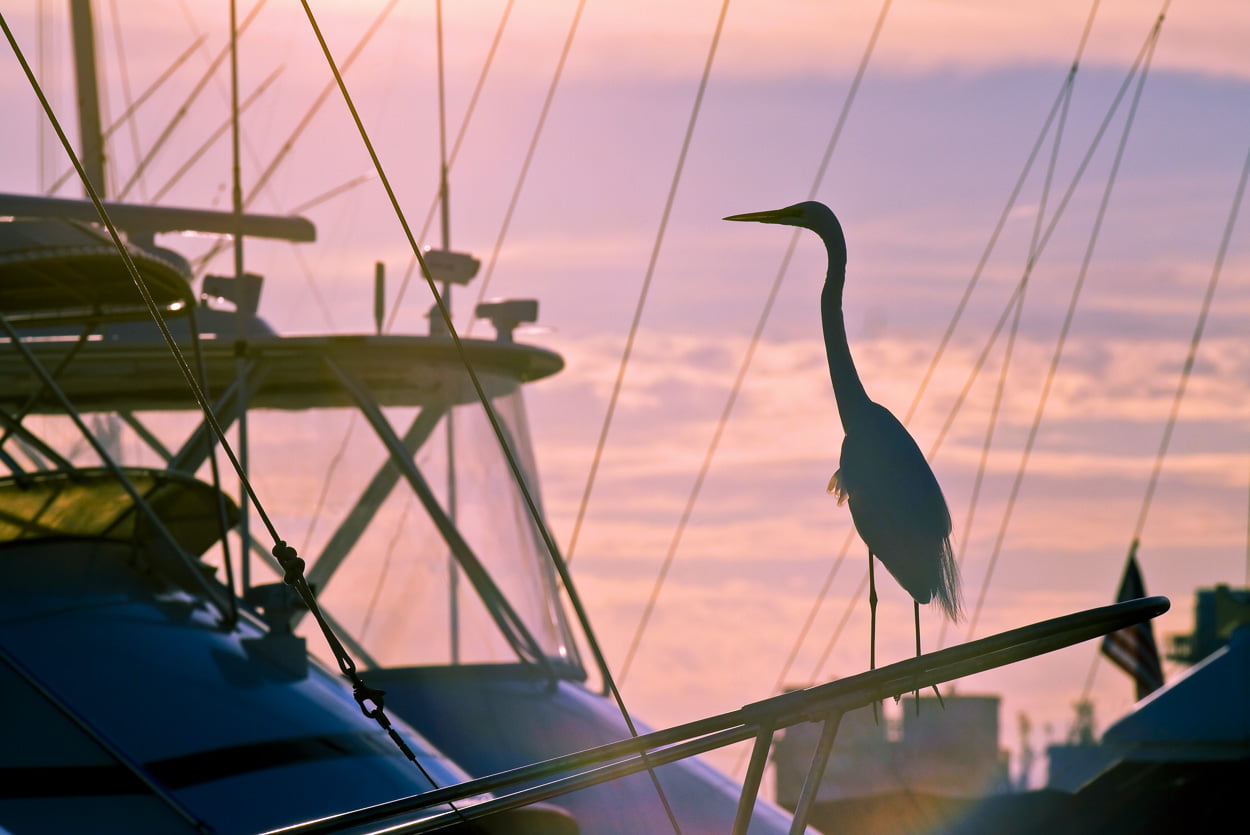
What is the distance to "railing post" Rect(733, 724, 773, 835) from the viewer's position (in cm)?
550

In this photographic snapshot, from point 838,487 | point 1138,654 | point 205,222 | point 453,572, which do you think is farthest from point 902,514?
point 1138,654

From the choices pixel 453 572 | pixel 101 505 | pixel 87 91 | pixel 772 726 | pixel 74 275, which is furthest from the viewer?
pixel 87 91

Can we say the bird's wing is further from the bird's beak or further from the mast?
the mast

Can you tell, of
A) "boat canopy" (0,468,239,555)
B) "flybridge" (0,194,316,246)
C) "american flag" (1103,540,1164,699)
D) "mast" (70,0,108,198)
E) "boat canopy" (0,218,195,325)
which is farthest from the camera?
"american flag" (1103,540,1164,699)

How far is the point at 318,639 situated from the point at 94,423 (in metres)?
2.32

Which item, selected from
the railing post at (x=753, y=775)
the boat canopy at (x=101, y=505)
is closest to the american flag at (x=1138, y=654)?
the boat canopy at (x=101, y=505)

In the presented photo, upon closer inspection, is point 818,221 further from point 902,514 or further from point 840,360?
point 902,514

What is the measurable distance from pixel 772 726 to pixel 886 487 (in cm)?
94

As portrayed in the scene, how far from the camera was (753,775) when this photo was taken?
5.64 metres

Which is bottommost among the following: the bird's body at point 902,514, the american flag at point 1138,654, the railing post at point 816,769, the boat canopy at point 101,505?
the railing post at point 816,769

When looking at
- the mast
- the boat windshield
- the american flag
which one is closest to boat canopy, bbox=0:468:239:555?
the boat windshield

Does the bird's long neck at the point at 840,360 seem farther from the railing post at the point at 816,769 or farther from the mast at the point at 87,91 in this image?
the mast at the point at 87,91

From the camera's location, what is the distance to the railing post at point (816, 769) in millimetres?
5551

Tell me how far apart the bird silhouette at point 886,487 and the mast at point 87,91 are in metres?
11.9
